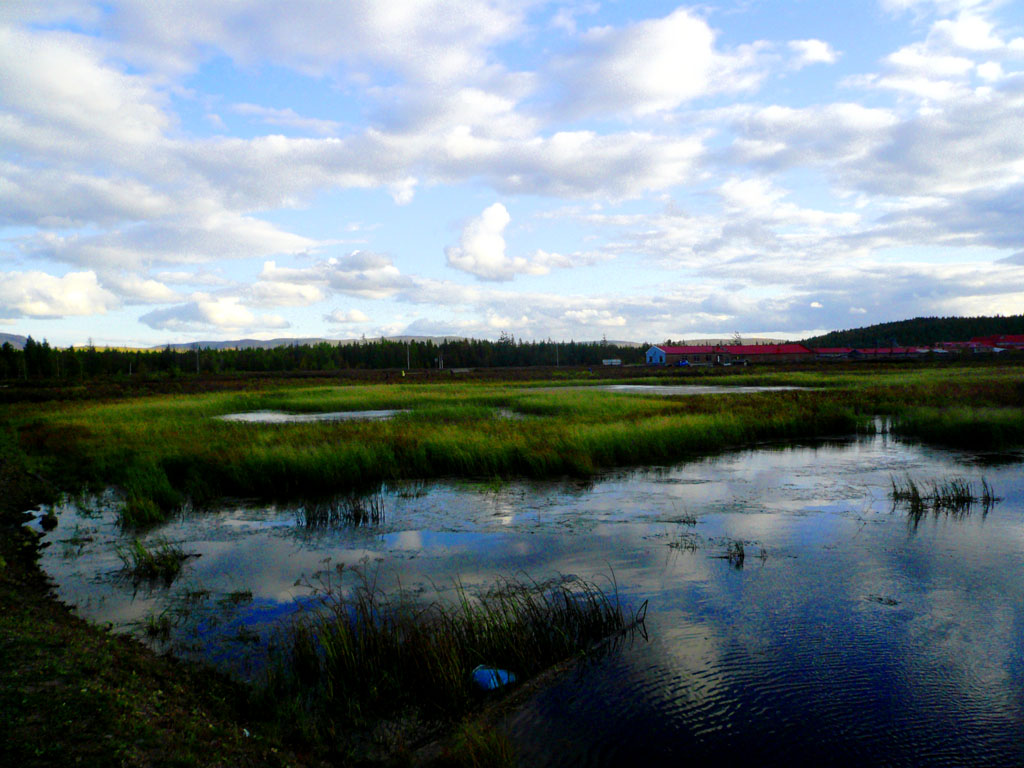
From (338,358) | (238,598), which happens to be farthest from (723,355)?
(238,598)

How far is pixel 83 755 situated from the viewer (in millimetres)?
4785

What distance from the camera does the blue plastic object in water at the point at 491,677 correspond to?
24.2ft

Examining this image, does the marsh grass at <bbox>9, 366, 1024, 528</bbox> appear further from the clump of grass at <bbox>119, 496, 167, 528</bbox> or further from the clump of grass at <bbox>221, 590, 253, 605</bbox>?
the clump of grass at <bbox>221, 590, 253, 605</bbox>

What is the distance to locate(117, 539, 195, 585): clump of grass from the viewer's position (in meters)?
11.4

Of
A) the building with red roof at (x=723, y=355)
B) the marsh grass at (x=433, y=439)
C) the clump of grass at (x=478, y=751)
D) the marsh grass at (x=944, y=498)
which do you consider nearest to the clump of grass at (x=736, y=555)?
the marsh grass at (x=944, y=498)

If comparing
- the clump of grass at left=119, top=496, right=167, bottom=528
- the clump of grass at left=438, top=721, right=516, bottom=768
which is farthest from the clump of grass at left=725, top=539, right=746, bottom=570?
the clump of grass at left=119, top=496, right=167, bottom=528

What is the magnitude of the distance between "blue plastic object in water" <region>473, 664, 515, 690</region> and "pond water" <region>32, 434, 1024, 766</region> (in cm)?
43

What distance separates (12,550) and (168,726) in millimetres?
9886

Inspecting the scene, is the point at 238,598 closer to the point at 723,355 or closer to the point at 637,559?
the point at 637,559

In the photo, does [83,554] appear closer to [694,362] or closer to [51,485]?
[51,485]

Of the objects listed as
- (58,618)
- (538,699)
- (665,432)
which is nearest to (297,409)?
(665,432)

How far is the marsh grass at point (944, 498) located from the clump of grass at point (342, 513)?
1259 cm

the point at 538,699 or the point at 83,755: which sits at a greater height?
the point at 83,755

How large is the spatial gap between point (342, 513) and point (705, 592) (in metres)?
9.01
